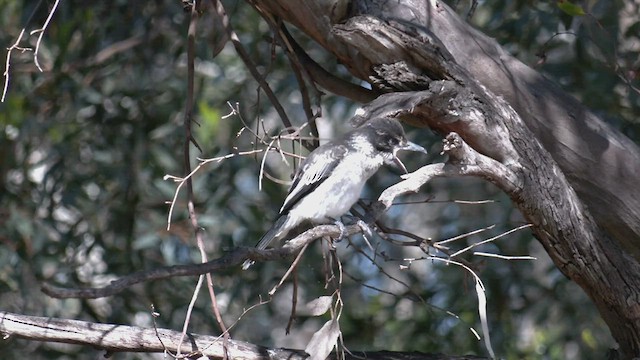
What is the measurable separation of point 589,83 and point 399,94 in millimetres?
1655

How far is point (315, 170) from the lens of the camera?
314 cm

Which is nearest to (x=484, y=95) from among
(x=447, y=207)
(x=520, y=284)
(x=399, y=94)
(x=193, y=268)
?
(x=399, y=94)

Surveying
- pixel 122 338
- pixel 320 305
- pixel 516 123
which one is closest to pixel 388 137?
pixel 516 123

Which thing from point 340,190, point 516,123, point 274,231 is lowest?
point 274,231

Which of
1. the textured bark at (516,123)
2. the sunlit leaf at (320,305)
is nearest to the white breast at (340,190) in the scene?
the textured bark at (516,123)

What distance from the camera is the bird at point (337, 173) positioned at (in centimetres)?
312

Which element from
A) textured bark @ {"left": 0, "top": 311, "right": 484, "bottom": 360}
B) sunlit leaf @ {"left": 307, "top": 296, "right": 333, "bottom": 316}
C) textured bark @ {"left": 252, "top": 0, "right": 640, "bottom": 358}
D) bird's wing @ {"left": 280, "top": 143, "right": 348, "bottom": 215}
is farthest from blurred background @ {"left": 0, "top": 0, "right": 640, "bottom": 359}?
sunlit leaf @ {"left": 307, "top": 296, "right": 333, "bottom": 316}

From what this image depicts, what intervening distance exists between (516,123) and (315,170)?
2.19 feet

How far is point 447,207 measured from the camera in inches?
266

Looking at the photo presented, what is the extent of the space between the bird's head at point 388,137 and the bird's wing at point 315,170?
0.11 metres

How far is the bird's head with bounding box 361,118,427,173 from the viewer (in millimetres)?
3016

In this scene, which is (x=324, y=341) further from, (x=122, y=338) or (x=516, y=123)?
(x=516, y=123)

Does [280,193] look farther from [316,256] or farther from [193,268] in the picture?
[193,268]

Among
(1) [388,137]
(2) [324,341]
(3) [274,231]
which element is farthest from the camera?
(3) [274,231]
